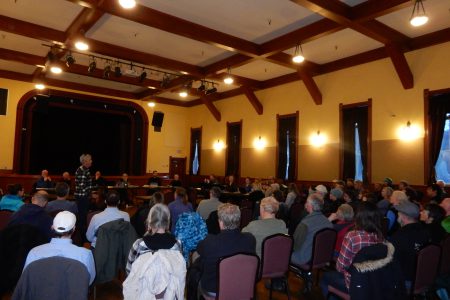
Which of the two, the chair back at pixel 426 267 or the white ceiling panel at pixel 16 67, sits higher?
the white ceiling panel at pixel 16 67

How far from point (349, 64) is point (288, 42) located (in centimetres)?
256

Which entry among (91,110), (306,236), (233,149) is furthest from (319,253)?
(91,110)

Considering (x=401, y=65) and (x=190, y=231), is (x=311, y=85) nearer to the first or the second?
(x=401, y=65)

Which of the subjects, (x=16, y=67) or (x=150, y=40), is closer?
(x=150, y=40)

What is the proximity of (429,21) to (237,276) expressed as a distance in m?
7.21

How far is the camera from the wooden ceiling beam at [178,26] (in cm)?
664

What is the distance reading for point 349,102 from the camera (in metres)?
9.63

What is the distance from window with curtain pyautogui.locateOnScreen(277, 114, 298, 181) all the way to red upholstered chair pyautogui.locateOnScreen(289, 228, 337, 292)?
735 cm

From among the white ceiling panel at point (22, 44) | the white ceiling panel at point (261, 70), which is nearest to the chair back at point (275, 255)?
the white ceiling panel at point (261, 70)

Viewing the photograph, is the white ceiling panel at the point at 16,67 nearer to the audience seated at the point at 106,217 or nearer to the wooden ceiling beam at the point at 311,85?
the wooden ceiling beam at the point at 311,85

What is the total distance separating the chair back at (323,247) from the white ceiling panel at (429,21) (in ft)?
17.2

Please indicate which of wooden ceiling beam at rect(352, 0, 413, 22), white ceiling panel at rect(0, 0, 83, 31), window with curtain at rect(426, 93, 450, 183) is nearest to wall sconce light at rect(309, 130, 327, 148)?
window with curtain at rect(426, 93, 450, 183)

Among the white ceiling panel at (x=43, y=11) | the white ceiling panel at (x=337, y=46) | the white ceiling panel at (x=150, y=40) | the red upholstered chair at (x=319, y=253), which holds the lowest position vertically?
the red upholstered chair at (x=319, y=253)

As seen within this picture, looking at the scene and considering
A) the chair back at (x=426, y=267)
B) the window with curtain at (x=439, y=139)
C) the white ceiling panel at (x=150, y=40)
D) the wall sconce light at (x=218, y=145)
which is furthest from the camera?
the wall sconce light at (x=218, y=145)
